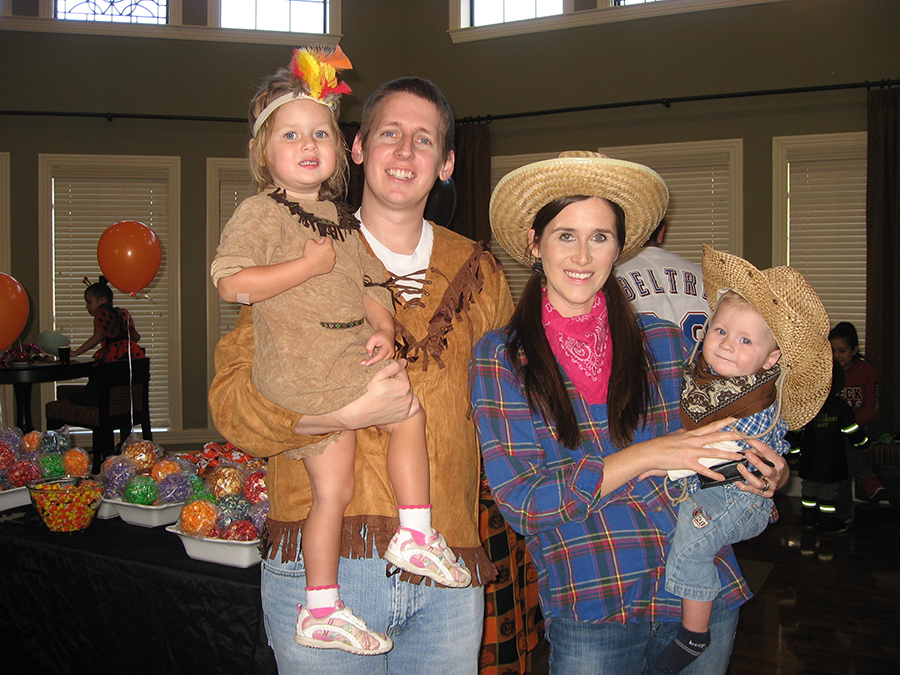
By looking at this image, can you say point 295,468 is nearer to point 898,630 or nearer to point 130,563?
point 130,563

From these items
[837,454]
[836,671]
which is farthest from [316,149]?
[837,454]

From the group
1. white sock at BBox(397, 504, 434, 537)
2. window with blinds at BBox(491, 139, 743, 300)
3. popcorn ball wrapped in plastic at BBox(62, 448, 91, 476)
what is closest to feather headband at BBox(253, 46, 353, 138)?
white sock at BBox(397, 504, 434, 537)

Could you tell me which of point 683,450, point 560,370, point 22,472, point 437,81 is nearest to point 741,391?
point 683,450

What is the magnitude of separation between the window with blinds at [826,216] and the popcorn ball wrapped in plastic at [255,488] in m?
5.17

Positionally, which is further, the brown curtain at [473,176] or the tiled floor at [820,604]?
the brown curtain at [473,176]

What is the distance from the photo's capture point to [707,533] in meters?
1.35

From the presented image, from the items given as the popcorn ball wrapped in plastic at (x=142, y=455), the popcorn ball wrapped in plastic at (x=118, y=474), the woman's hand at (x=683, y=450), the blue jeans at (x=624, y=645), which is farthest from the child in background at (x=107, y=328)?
the woman's hand at (x=683, y=450)

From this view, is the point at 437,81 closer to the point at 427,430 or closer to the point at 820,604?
the point at 820,604

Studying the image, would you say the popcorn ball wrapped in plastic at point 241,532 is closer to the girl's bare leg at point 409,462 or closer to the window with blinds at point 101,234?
the girl's bare leg at point 409,462

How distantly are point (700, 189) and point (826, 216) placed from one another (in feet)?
3.50

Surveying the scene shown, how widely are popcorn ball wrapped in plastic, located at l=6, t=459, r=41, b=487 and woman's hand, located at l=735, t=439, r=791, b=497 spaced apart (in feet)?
8.13

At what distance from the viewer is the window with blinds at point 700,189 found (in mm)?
5969

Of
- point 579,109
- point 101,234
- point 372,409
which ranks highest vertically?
point 579,109

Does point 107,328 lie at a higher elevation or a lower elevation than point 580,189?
lower
